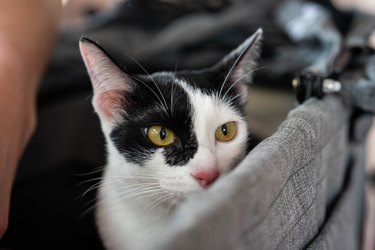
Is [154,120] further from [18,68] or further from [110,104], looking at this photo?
[18,68]

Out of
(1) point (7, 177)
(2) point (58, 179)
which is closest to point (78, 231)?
(2) point (58, 179)

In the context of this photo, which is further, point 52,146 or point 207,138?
point 52,146

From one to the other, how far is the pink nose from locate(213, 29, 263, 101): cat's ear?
7.6 inches

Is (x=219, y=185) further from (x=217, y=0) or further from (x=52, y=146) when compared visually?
(x=217, y=0)

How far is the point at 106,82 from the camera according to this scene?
0.70 meters

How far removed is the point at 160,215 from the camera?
0.72 meters


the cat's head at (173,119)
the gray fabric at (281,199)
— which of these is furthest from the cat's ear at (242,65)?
the gray fabric at (281,199)

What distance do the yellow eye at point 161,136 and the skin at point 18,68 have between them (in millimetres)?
250

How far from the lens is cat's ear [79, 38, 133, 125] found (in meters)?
0.64

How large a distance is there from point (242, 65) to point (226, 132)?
5.1 inches

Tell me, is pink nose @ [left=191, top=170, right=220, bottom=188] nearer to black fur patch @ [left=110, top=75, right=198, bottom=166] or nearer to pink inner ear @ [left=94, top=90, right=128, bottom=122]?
black fur patch @ [left=110, top=75, right=198, bottom=166]

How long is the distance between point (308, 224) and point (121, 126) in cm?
35

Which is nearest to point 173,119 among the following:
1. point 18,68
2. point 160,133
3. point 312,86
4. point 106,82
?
point 160,133

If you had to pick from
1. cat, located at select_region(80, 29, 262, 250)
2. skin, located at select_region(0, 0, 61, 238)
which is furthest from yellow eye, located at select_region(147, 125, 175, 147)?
skin, located at select_region(0, 0, 61, 238)
